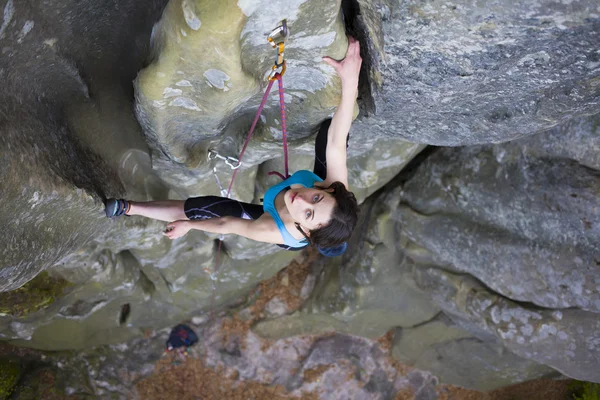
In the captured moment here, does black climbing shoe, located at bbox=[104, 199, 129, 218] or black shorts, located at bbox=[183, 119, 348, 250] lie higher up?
black climbing shoe, located at bbox=[104, 199, 129, 218]

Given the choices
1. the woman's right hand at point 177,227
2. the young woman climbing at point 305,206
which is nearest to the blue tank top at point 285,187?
the young woman climbing at point 305,206

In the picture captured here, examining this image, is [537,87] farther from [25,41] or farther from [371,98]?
[25,41]

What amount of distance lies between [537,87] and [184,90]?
2.48 meters

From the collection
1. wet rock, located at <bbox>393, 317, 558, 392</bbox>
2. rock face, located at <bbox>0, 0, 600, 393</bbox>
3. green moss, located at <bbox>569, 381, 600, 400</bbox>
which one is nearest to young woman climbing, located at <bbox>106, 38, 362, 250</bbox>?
rock face, located at <bbox>0, 0, 600, 393</bbox>

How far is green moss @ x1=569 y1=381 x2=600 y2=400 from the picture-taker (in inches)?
285

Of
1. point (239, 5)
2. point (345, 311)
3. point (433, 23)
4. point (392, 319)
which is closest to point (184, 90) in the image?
point (239, 5)

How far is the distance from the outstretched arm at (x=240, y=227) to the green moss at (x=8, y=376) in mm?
5362

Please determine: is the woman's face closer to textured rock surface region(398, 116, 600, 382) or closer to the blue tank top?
the blue tank top

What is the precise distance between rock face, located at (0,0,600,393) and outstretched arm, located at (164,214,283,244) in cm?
67

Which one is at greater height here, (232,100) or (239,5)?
(239,5)

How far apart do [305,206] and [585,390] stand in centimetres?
703

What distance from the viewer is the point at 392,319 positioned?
24.8 ft

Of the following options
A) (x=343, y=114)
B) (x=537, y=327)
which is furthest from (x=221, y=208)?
(x=537, y=327)

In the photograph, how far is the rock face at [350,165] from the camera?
9.12ft
